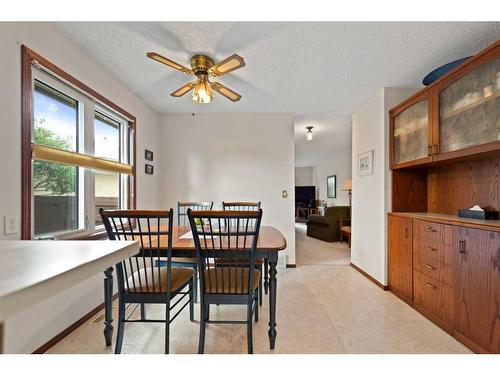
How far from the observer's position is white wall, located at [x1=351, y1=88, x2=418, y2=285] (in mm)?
2689

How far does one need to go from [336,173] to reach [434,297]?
5752mm

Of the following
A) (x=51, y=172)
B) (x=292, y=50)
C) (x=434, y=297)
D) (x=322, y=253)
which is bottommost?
(x=322, y=253)

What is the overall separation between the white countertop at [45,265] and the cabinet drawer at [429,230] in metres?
2.23

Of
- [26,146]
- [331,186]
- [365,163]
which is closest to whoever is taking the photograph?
[26,146]

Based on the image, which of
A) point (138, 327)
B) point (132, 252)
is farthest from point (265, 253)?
point (138, 327)

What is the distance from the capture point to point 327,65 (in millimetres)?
2236

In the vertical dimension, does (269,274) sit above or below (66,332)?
above

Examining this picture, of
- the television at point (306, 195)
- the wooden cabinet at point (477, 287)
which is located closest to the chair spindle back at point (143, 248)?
the wooden cabinet at point (477, 287)

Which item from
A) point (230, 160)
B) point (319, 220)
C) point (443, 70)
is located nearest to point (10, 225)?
point (230, 160)

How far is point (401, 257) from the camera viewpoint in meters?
2.40

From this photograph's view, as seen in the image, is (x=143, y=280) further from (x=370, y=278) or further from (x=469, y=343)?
(x=370, y=278)

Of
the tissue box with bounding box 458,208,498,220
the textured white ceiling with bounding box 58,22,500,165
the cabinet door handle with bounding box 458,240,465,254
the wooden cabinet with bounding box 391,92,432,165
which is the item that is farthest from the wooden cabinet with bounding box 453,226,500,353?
the textured white ceiling with bounding box 58,22,500,165

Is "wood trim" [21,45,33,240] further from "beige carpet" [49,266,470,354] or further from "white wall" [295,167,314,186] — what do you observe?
"white wall" [295,167,314,186]

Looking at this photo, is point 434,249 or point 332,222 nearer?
point 434,249
